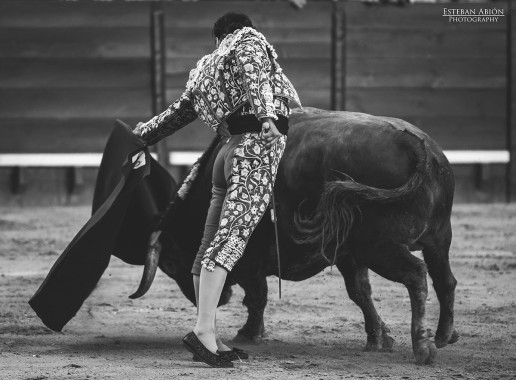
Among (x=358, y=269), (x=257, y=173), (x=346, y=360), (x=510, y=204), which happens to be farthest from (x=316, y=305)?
(x=510, y=204)

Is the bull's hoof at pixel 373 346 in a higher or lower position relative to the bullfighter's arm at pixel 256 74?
lower

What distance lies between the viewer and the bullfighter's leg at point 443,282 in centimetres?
415

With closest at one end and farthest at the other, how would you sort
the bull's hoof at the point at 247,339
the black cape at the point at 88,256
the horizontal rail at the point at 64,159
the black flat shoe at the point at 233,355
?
the black flat shoe at the point at 233,355
the black cape at the point at 88,256
the bull's hoof at the point at 247,339
the horizontal rail at the point at 64,159

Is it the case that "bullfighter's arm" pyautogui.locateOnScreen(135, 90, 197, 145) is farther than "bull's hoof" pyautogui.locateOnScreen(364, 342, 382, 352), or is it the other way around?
"bull's hoof" pyautogui.locateOnScreen(364, 342, 382, 352)

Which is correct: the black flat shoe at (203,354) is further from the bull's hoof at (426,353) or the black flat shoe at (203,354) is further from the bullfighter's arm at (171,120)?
the bullfighter's arm at (171,120)

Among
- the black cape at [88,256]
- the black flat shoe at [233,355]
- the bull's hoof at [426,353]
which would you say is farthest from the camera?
the black cape at [88,256]

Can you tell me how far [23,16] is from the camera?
32.1 feet

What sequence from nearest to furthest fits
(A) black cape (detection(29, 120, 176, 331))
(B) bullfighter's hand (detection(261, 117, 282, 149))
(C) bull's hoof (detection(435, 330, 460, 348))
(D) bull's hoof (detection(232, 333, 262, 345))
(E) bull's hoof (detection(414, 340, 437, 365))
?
(B) bullfighter's hand (detection(261, 117, 282, 149)) < (E) bull's hoof (detection(414, 340, 437, 365)) < (C) bull's hoof (detection(435, 330, 460, 348)) < (A) black cape (detection(29, 120, 176, 331)) < (D) bull's hoof (detection(232, 333, 262, 345))

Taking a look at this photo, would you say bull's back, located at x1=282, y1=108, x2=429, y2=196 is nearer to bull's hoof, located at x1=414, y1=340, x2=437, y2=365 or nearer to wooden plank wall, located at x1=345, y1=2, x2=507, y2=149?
bull's hoof, located at x1=414, y1=340, x2=437, y2=365

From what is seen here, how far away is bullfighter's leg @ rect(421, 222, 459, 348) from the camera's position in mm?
4148

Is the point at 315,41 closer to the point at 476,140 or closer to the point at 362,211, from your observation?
the point at 476,140

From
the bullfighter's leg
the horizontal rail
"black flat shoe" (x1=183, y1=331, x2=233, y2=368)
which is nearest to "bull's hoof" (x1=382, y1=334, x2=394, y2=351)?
the bullfighter's leg

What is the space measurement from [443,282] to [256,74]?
109 cm

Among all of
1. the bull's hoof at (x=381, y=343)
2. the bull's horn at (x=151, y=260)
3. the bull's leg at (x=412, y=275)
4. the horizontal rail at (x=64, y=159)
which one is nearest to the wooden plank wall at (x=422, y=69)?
the horizontal rail at (x=64, y=159)
